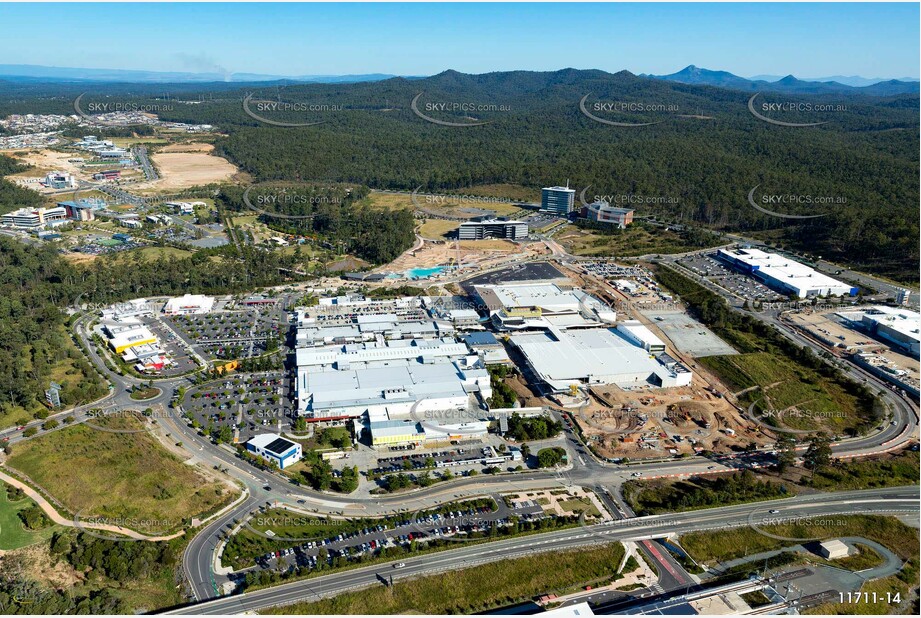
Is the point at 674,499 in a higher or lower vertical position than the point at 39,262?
lower

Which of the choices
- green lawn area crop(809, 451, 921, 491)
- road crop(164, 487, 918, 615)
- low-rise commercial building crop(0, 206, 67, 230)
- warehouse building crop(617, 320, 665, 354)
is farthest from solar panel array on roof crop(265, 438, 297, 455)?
low-rise commercial building crop(0, 206, 67, 230)

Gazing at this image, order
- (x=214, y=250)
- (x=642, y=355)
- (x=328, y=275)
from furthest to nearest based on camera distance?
(x=214, y=250)
(x=328, y=275)
(x=642, y=355)

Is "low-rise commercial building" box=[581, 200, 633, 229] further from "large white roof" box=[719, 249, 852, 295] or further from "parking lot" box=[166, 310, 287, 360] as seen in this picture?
"parking lot" box=[166, 310, 287, 360]

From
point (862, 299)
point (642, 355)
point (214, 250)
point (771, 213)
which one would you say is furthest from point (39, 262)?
point (771, 213)

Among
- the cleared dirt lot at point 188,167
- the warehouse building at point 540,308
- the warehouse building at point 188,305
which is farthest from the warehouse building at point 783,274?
the cleared dirt lot at point 188,167

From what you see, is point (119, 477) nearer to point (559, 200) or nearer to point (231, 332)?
point (231, 332)

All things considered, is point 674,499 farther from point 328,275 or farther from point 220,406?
point 328,275

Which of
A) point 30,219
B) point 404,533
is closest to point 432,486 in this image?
point 404,533
